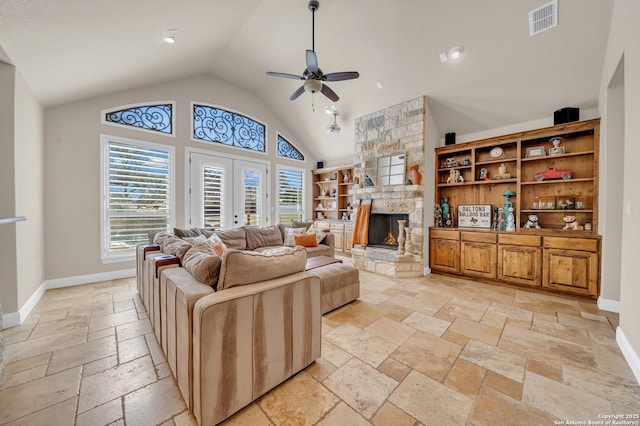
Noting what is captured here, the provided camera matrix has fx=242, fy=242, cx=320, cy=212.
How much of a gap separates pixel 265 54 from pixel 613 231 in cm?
569

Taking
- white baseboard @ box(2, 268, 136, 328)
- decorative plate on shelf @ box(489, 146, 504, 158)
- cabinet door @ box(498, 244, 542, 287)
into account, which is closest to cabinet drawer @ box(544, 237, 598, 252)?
cabinet door @ box(498, 244, 542, 287)

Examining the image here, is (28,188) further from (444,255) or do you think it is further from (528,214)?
(528,214)

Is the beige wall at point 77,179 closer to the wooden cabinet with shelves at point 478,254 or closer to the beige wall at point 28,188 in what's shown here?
the beige wall at point 28,188

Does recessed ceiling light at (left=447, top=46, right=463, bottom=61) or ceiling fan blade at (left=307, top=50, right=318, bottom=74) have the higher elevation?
recessed ceiling light at (left=447, top=46, right=463, bottom=61)

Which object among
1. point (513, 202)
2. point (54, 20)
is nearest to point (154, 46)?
point (54, 20)

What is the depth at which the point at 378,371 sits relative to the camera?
182 cm

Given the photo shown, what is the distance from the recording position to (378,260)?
15.0ft

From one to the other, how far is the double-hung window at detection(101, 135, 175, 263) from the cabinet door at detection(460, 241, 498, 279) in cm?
539

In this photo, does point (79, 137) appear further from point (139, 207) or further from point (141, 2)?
point (141, 2)

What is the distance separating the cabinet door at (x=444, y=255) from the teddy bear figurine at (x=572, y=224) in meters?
1.44

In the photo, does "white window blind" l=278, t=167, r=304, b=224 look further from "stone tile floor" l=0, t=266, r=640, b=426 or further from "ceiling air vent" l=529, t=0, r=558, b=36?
"ceiling air vent" l=529, t=0, r=558, b=36

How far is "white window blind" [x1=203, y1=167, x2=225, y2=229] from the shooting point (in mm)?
5160

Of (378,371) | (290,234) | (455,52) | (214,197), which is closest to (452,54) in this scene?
(455,52)

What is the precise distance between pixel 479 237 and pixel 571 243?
3.43 ft
